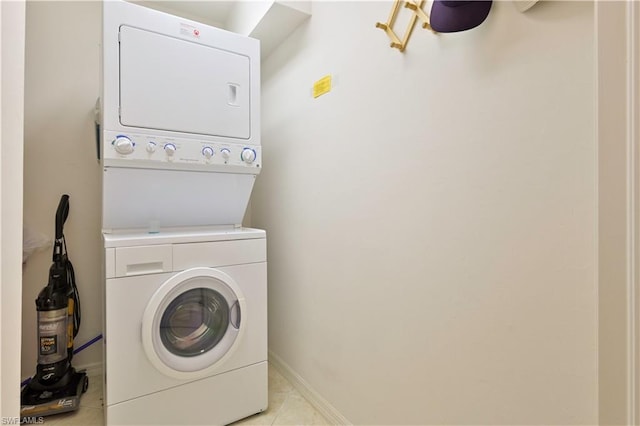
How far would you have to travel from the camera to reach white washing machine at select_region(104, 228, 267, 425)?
4.15ft

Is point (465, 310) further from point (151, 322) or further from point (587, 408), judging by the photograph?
point (151, 322)

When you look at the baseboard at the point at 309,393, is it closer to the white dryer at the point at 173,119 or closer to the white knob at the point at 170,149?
the white dryer at the point at 173,119

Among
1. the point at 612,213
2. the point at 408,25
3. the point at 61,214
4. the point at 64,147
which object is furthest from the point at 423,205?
the point at 64,147

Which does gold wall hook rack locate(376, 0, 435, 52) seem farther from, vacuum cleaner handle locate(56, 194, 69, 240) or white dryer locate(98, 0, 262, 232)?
vacuum cleaner handle locate(56, 194, 69, 240)

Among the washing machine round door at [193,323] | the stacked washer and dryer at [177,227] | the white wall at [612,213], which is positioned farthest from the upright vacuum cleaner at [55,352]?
the white wall at [612,213]

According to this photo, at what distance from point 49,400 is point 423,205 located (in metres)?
2.11

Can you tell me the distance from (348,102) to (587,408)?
128 cm

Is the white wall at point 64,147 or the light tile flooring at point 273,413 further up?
the white wall at point 64,147

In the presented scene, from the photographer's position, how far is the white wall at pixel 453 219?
0.72 meters

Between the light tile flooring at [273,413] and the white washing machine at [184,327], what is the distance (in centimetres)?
7

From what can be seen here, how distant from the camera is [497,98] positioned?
2.82 feet

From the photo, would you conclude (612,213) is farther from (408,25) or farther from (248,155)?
(248,155)

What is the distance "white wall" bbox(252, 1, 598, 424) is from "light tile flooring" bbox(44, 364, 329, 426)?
15 cm

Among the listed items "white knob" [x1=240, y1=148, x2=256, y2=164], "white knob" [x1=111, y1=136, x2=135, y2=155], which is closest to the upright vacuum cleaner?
"white knob" [x1=111, y1=136, x2=135, y2=155]
